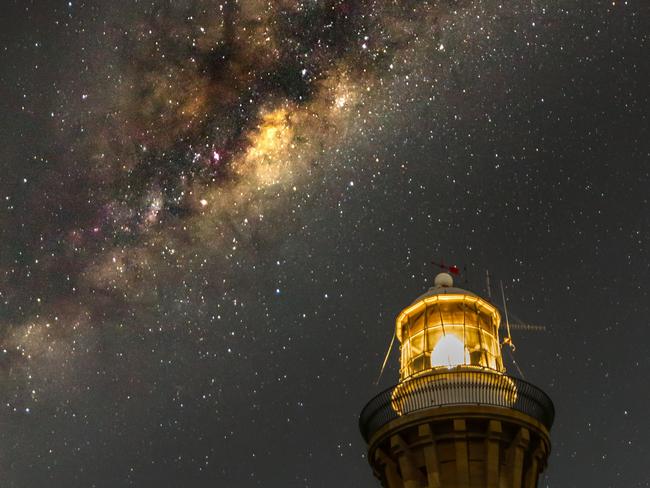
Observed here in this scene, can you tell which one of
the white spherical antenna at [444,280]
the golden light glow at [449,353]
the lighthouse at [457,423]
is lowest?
the lighthouse at [457,423]

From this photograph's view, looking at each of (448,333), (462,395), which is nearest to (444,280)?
(448,333)

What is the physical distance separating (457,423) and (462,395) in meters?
0.73

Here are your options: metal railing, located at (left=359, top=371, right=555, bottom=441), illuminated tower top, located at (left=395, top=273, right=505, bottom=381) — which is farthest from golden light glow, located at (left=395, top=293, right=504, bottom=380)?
metal railing, located at (left=359, top=371, right=555, bottom=441)

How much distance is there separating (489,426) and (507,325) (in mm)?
4508

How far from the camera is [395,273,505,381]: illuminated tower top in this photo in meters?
27.0

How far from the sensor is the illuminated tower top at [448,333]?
26969 mm

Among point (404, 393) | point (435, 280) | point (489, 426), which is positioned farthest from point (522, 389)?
point (435, 280)

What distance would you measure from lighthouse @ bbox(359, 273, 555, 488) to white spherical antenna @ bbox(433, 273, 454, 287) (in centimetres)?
245

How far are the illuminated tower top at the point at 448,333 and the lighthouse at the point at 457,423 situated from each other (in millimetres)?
39

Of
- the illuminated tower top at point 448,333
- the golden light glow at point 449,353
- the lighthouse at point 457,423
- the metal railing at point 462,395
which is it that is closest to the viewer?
the lighthouse at point 457,423

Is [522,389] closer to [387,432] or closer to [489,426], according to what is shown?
[489,426]

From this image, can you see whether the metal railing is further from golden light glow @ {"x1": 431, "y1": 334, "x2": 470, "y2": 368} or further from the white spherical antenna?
the white spherical antenna

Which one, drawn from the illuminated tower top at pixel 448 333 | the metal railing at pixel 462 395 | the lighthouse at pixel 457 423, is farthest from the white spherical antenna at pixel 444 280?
the metal railing at pixel 462 395

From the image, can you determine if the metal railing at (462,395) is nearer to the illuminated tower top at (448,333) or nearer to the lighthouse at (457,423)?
the lighthouse at (457,423)
